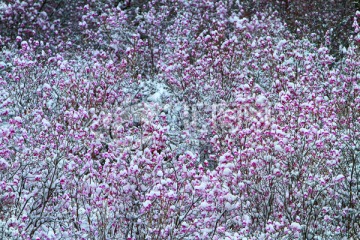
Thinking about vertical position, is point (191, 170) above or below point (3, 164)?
below

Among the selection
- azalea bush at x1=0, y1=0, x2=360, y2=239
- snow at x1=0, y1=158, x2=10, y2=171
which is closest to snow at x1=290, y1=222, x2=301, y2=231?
azalea bush at x1=0, y1=0, x2=360, y2=239

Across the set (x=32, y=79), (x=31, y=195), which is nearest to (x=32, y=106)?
(x=32, y=79)

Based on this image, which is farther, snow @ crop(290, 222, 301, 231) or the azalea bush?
the azalea bush

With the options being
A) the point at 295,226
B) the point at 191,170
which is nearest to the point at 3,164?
the point at 191,170

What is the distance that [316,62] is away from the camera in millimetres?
10539

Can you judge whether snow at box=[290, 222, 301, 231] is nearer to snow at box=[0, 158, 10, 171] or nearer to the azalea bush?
the azalea bush

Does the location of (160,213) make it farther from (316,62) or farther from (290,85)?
(316,62)

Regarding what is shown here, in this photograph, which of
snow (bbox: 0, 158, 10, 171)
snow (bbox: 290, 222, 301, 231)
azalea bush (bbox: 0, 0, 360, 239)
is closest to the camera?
snow (bbox: 290, 222, 301, 231)

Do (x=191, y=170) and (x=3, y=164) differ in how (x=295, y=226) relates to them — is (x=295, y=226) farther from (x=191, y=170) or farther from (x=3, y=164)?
(x=3, y=164)

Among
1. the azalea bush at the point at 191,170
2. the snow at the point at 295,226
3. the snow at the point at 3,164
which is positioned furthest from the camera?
the snow at the point at 3,164

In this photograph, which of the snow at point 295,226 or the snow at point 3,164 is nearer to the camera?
the snow at point 295,226

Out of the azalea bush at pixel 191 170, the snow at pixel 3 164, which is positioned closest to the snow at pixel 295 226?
the azalea bush at pixel 191 170

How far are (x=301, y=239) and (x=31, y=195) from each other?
11.3ft

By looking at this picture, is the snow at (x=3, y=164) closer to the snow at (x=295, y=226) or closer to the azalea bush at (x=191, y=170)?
the azalea bush at (x=191, y=170)
